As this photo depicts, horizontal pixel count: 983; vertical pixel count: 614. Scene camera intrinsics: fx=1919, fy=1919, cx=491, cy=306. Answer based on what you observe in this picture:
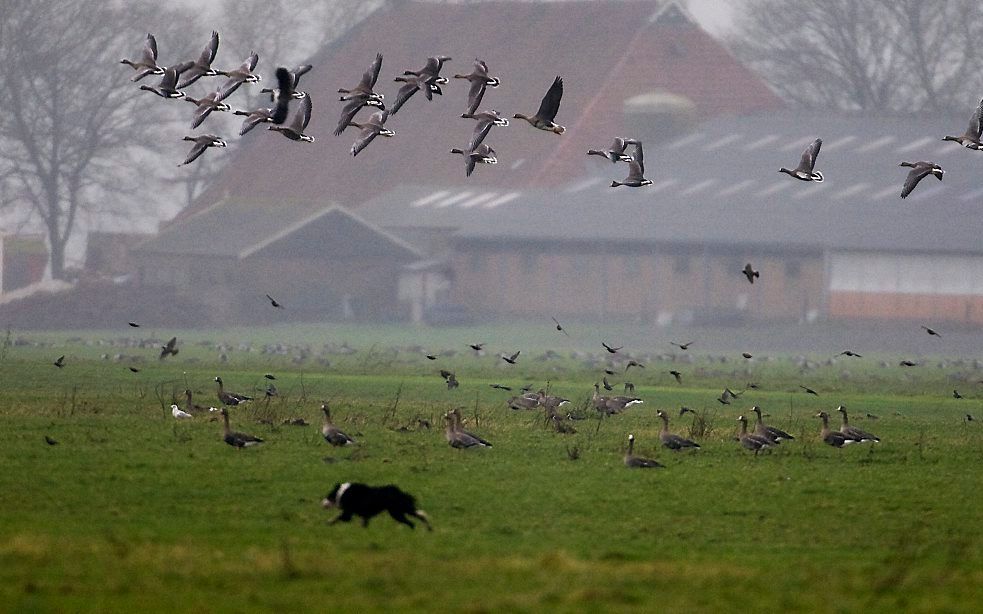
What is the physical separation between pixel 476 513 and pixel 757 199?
67.5m

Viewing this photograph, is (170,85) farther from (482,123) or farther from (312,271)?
(312,271)

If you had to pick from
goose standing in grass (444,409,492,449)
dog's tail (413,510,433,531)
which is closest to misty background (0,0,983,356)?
goose standing in grass (444,409,492,449)

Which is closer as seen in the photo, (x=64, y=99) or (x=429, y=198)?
(x=429, y=198)

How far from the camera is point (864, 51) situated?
4222 inches

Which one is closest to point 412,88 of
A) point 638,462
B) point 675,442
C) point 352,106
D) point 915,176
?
point 352,106

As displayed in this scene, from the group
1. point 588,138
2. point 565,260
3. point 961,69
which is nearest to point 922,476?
point 565,260

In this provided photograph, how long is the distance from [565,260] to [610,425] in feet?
177

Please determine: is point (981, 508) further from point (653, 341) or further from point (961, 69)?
point (961, 69)

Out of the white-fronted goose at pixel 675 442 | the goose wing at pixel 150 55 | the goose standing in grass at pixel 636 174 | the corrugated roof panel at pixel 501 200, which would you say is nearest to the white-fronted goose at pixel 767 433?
the white-fronted goose at pixel 675 442

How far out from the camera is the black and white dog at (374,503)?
59.6ft

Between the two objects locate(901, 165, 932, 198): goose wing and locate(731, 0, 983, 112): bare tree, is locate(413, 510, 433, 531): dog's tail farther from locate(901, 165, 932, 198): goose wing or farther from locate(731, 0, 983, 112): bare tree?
locate(731, 0, 983, 112): bare tree

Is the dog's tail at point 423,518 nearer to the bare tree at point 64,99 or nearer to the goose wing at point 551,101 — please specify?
the goose wing at point 551,101

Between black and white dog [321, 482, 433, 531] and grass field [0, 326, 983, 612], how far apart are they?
240mm

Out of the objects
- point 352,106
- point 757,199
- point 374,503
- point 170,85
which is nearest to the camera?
point 374,503
